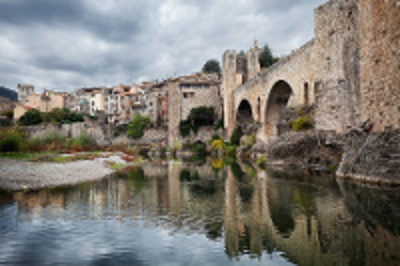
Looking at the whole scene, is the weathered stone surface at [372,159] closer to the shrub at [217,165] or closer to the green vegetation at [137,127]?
the shrub at [217,165]

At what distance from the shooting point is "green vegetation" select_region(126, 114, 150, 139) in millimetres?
52031

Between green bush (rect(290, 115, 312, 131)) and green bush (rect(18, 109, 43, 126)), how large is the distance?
5129 cm

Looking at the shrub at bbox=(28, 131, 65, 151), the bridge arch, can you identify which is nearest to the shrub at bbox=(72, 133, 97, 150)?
the shrub at bbox=(28, 131, 65, 151)

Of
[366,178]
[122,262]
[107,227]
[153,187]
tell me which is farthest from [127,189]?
[366,178]

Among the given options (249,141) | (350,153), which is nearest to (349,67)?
(350,153)

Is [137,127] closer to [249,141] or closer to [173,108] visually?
[173,108]

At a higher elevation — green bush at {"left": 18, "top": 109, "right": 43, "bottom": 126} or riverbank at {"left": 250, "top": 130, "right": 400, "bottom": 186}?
green bush at {"left": 18, "top": 109, "right": 43, "bottom": 126}

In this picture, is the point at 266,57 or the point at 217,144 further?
the point at 266,57

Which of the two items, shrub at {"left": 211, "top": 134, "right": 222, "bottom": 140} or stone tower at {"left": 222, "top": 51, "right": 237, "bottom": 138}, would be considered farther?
shrub at {"left": 211, "top": 134, "right": 222, "bottom": 140}

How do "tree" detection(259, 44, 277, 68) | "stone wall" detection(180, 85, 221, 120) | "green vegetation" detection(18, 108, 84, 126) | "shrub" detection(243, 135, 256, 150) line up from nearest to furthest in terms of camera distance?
"shrub" detection(243, 135, 256, 150), "stone wall" detection(180, 85, 221, 120), "green vegetation" detection(18, 108, 84, 126), "tree" detection(259, 44, 277, 68)

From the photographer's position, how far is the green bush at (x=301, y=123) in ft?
59.7

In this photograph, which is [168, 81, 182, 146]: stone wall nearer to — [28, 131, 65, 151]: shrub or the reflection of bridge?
[28, 131, 65, 151]: shrub

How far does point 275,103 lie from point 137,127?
2876 cm

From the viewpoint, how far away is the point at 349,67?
14.2 m
